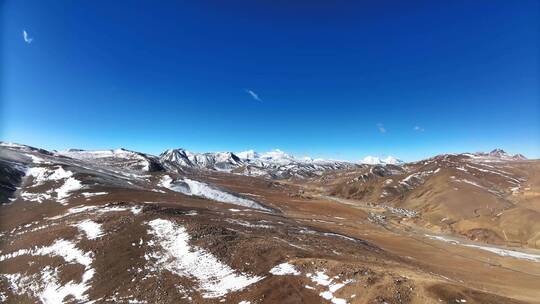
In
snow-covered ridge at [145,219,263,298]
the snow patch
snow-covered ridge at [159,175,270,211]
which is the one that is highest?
snow-covered ridge at [159,175,270,211]

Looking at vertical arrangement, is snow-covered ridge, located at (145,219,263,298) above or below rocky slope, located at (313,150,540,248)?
below

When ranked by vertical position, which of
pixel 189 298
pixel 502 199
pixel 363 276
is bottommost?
pixel 189 298

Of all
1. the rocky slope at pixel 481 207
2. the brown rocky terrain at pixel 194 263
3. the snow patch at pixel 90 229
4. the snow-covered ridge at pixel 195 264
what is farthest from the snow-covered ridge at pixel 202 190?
the snow-covered ridge at pixel 195 264

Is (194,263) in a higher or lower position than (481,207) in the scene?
lower

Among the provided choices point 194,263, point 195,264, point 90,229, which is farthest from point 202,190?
point 195,264

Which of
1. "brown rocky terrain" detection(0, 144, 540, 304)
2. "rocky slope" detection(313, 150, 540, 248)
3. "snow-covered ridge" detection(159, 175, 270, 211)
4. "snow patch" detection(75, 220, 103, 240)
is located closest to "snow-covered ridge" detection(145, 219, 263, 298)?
"brown rocky terrain" detection(0, 144, 540, 304)

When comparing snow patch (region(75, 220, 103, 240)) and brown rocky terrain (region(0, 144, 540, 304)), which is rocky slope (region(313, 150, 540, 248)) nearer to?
brown rocky terrain (region(0, 144, 540, 304))

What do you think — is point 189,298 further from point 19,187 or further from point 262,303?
point 19,187

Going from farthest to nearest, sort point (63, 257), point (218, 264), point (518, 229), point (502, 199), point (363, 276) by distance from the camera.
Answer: point (502, 199) < point (518, 229) < point (63, 257) < point (218, 264) < point (363, 276)

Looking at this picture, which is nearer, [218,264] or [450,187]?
[218,264]

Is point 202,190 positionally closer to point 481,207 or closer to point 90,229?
point 90,229

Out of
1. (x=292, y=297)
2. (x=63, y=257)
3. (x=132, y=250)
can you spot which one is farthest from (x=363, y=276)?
(x=63, y=257)
